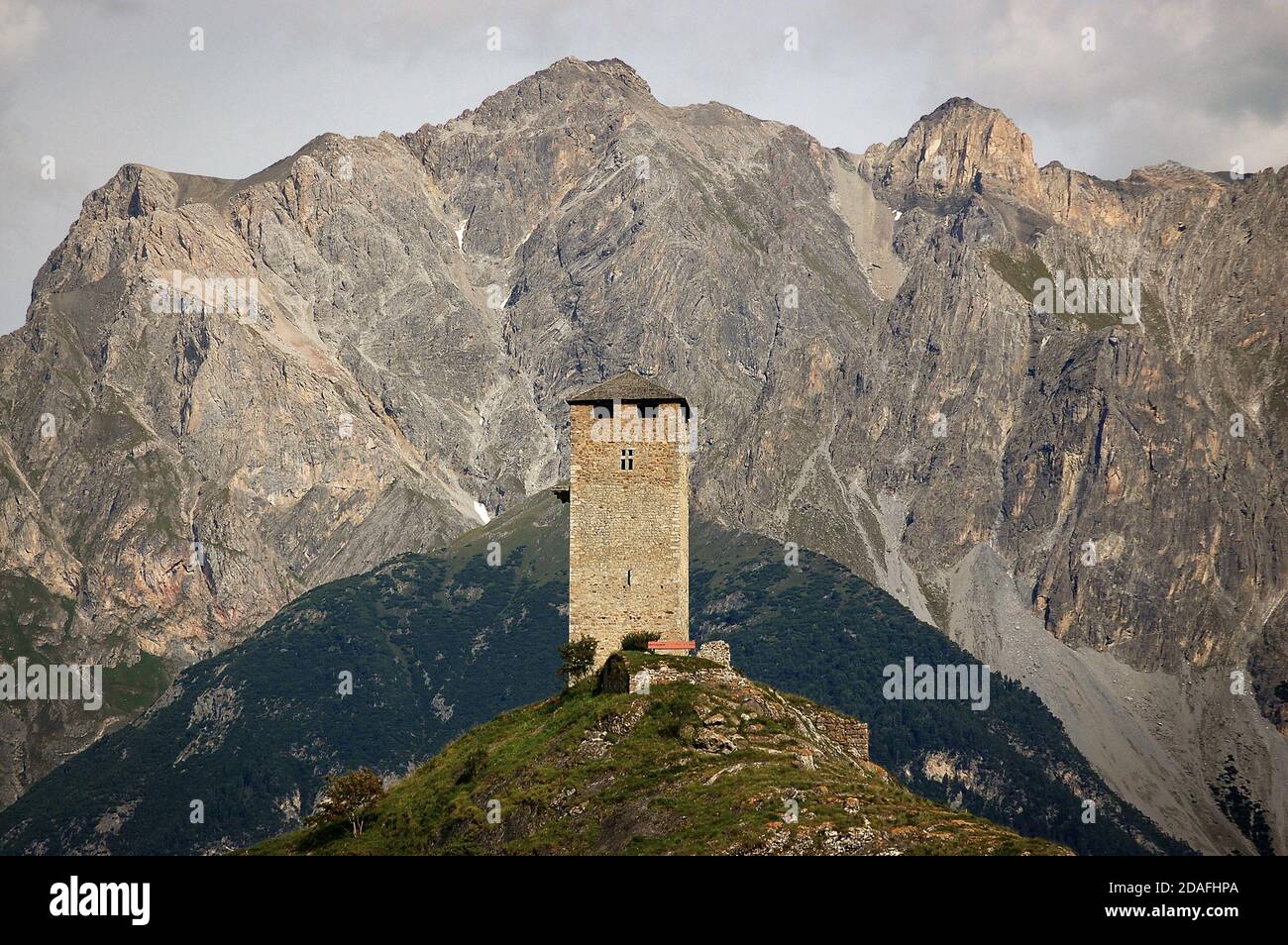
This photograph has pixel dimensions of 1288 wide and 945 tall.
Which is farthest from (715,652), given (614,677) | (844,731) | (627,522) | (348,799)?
(348,799)

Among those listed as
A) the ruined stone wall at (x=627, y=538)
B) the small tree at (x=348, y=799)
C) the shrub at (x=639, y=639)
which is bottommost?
the small tree at (x=348, y=799)

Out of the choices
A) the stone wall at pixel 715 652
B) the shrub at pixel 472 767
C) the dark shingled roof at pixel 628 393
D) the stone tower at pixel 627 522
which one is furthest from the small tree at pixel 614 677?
the dark shingled roof at pixel 628 393

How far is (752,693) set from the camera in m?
80.4

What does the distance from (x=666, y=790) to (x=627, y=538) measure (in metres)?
23.6

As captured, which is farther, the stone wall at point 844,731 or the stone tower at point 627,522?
the stone wall at point 844,731

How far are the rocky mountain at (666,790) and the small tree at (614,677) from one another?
0.68 metres

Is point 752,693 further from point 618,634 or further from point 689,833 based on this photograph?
point 689,833

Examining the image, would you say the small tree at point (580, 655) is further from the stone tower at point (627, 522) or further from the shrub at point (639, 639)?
the shrub at point (639, 639)

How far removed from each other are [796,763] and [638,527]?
2266cm

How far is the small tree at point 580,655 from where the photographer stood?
8956cm

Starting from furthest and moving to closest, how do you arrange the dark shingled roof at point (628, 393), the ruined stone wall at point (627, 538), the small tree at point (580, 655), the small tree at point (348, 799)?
the dark shingled roof at point (628, 393), the small tree at point (580, 655), the ruined stone wall at point (627, 538), the small tree at point (348, 799)

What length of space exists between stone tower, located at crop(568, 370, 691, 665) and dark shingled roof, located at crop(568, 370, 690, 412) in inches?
9.7

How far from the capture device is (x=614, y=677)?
84.1m
